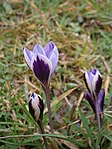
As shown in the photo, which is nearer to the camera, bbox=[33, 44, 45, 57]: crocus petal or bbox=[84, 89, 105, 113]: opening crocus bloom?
bbox=[33, 44, 45, 57]: crocus petal

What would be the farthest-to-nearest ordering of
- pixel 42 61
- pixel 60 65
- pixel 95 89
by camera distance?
pixel 60 65
pixel 95 89
pixel 42 61

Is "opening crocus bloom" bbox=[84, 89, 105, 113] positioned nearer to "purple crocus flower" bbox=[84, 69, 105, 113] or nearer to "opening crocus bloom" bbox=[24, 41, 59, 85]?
"purple crocus flower" bbox=[84, 69, 105, 113]

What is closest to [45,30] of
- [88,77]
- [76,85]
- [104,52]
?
[104,52]

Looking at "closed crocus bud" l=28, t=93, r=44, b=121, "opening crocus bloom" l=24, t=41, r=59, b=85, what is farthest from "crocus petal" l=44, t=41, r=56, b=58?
"closed crocus bud" l=28, t=93, r=44, b=121

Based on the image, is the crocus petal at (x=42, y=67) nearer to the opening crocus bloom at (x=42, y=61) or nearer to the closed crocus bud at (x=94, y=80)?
the opening crocus bloom at (x=42, y=61)

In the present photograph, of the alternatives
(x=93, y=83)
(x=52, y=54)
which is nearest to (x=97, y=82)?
(x=93, y=83)

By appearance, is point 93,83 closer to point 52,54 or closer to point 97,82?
point 97,82
